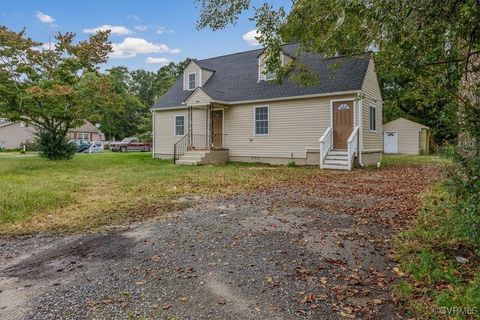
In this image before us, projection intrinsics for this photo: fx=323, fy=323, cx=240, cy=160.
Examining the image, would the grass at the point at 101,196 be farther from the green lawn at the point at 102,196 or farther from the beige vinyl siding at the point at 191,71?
the beige vinyl siding at the point at 191,71

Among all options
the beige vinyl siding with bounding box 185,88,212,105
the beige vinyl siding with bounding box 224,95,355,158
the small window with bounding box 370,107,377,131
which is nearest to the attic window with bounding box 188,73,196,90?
the beige vinyl siding with bounding box 185,88,212,105

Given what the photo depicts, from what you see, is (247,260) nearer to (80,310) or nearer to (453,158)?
(80,310)

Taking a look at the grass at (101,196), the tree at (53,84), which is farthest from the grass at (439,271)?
the tree at (53,84)

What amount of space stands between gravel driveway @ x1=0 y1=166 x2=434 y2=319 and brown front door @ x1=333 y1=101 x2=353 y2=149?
750 cm

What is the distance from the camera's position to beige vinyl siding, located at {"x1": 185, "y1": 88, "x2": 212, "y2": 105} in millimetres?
15493

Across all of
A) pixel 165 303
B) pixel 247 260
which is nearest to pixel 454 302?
pixel 247 260

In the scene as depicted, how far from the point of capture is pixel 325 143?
1315 cm

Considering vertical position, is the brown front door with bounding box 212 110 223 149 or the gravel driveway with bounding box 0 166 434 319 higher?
the brown front door with bounding box 212 110 223 149

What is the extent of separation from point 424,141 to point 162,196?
23575 mm

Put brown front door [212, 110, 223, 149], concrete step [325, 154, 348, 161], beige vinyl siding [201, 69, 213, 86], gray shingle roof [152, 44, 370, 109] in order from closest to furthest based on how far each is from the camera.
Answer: concrete step [325, 154, 348, 161] → gray shingle roof [152, 44, 370, 109] → brown front door [212, 110, 223, 149] → beige vinyl siding [201, 69, 213, 86]

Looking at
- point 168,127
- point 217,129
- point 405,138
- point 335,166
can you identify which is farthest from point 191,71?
point 405,138

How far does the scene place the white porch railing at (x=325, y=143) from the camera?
12.9 metres

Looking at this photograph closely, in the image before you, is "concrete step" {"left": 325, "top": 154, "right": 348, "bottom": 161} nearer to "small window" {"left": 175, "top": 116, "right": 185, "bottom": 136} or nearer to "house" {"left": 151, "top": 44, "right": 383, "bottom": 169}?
"house" {"left": 151, "top": 44, "right": 383, "bottom": 169}

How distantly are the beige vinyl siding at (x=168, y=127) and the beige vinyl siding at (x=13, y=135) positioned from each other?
29337mm
